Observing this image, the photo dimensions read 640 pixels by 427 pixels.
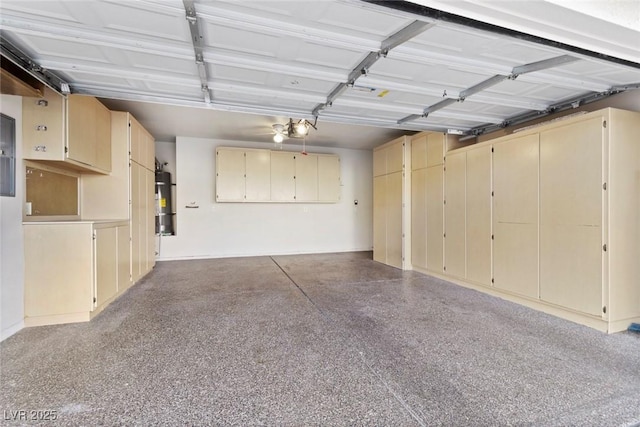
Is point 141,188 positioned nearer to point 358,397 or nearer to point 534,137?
point 358,397

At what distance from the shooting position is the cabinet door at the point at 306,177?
666cm

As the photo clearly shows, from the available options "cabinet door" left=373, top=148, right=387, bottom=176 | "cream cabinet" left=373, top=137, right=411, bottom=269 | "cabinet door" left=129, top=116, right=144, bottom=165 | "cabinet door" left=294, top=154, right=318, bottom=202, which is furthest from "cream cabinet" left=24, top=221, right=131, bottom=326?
"cabinet door" left=373, top=148, right=387, bottom=176

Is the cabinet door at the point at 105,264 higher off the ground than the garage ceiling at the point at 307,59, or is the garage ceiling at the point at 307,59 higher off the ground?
the garage ceiling at the point at 307,59

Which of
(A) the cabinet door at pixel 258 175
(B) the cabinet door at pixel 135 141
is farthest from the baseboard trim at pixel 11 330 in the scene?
(A) the cabinet door at pixel 258 175

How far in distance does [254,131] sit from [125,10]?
400cm

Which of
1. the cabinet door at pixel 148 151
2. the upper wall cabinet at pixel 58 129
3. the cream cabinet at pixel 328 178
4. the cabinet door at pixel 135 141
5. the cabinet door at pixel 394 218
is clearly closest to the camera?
the upper wall cabinet at pixel 58 129

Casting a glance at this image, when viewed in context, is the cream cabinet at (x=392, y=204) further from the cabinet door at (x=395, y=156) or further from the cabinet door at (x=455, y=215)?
the cabinet door at (x=455, y=215)

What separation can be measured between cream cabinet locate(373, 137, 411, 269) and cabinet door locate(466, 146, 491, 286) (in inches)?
51.3

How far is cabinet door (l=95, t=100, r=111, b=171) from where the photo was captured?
3.44 m

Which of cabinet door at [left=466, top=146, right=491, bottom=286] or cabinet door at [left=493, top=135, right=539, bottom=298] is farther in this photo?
cabinet door at [left=466, top=146, right=491, bottom=286]

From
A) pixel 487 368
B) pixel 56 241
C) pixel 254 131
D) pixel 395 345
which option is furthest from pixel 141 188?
pixel 487 368

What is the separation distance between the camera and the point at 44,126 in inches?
108

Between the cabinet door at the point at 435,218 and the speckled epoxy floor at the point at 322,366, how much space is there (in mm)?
1217

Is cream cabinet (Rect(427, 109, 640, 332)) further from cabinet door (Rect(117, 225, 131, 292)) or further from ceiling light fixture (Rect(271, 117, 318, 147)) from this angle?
cabinet door (Rect(117, 225, 131, 292))
